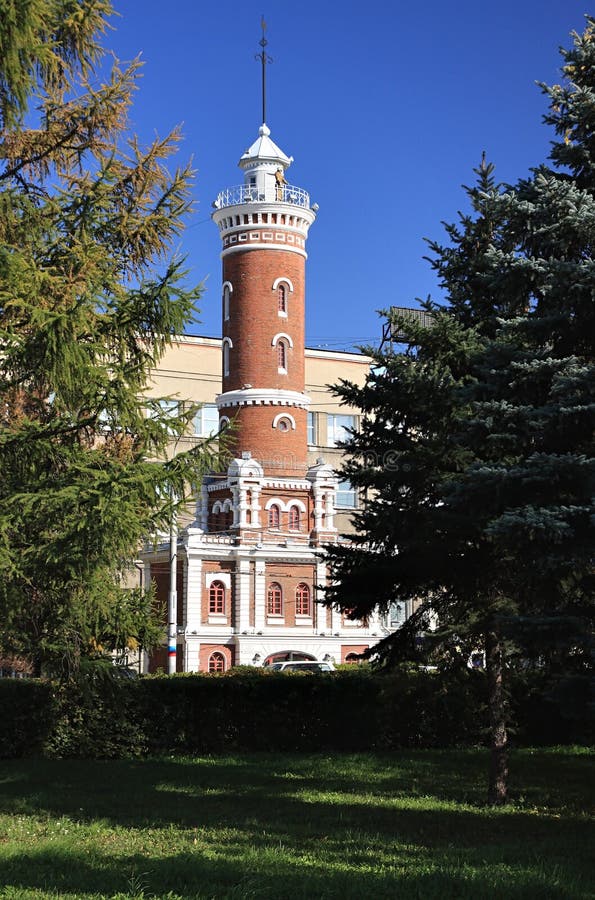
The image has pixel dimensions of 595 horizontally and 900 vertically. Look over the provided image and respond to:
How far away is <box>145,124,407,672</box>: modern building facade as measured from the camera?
4966 cm

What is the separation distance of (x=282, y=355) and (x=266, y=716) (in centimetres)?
3403

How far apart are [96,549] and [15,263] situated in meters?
3.31

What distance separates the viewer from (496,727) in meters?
15.8

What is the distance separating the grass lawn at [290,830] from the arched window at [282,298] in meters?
37.1

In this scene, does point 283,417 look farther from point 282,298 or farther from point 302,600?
point 302,600

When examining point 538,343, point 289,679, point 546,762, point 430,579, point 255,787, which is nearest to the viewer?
point 538,343

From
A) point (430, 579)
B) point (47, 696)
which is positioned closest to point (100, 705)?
point (47, 696)

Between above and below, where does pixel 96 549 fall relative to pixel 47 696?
above

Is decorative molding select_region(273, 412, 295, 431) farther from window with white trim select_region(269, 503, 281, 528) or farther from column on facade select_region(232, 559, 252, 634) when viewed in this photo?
column on facade select_region(232, 559, 252, 634)

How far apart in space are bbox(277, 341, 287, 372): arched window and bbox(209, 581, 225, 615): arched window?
37.9 feet

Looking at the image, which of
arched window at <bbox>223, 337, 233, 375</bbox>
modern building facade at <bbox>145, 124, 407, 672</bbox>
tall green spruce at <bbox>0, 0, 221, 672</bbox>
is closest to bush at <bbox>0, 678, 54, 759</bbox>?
tall green spruce at <bbox>0, 0, 221, 672</bbox>

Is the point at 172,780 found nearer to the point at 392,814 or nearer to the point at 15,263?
the point at 392,814

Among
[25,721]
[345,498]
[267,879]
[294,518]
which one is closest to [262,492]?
[294,518]

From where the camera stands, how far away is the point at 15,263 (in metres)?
12.5
